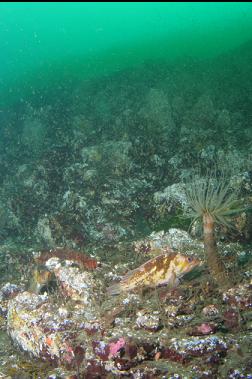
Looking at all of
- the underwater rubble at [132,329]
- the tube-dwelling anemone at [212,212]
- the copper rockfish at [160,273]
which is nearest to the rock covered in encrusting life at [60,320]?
the underwater rubble at [132,329]

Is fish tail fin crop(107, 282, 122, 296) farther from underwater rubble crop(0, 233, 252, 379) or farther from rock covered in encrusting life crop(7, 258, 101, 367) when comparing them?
rock covered in encrusting life crop(7, 258, 101, 367)

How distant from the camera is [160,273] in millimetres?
4266

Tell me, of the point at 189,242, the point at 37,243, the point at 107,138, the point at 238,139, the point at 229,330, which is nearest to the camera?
the point at 229,330

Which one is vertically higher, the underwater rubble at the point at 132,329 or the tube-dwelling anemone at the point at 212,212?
the tube-dwelling anemone at the point at 212,212

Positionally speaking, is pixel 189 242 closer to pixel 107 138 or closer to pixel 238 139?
pixel 238 139

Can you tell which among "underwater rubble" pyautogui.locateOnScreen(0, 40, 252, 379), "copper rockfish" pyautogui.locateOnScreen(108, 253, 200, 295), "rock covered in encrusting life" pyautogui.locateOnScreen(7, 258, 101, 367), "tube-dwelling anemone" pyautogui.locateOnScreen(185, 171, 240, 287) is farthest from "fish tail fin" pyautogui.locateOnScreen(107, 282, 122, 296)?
"tube-dwelling anemone" pyautogui.locateOnScreen(185, 171, 240, 287)

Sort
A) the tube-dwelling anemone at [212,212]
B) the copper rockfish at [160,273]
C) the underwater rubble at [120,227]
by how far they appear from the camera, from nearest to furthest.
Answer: the underwater rubble at [120,227] → the tube-dwelling anemone at [212,212] → the copper rockfish at [160,273]

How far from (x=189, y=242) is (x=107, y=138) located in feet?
17.5

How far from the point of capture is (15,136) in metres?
11.3

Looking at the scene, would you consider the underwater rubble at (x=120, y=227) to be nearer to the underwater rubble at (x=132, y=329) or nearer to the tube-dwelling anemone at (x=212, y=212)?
the underwater rubble at (x=132, y=329)

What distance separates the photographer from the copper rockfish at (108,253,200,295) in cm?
419

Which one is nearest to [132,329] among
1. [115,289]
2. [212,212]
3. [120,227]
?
[115,289]

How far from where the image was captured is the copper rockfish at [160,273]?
13.8 feet

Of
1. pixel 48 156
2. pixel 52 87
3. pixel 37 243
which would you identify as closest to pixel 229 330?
pixel 37 243
